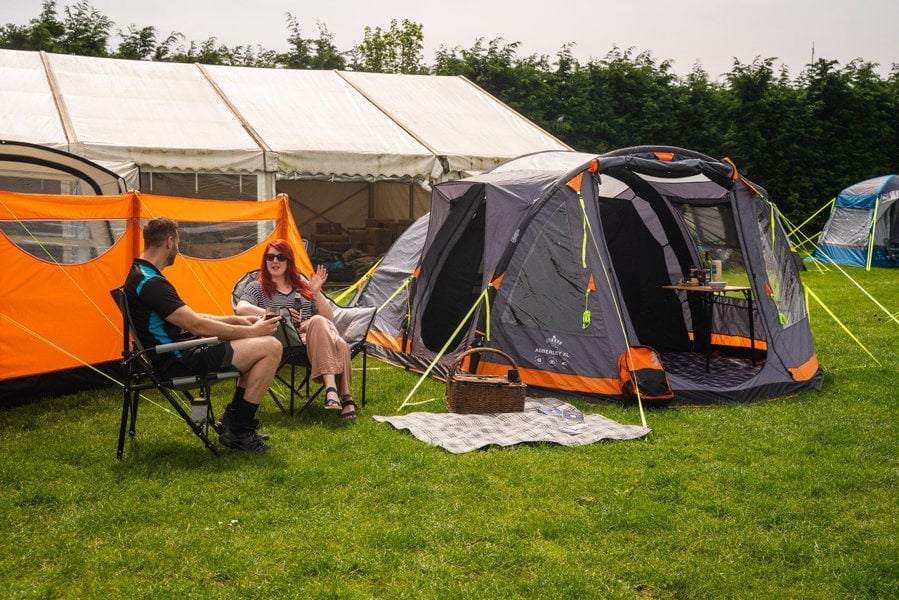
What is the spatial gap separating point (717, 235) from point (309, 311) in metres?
3.65

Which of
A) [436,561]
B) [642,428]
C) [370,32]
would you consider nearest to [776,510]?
[642,428]

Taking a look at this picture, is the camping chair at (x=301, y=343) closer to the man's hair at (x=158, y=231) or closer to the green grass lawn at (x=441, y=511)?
the green grass lawn at (x=441, y=511)

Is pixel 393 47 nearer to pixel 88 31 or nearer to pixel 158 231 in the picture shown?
pixel 88 31

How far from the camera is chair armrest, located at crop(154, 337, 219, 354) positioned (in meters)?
4.09

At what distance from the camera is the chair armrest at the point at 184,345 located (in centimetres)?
409

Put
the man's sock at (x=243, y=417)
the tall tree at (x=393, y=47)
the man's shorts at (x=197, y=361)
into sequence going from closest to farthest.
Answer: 1. the man's shorts at (x=197, y=361)
2. the man's sock at (x=243, y=417)
3. the tall tree at (x=393, y=47)

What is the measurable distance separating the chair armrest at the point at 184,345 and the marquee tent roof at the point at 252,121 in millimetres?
6564

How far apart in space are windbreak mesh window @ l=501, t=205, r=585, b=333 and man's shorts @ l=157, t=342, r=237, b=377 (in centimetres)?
217

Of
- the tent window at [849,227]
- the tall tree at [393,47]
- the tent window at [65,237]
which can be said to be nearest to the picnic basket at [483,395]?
the tent window at [65,237]

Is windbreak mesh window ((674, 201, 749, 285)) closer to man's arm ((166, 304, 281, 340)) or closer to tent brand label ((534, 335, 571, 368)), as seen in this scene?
tent brand label ((534, 335, 571, 368))

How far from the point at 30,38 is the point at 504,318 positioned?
53.3 ft

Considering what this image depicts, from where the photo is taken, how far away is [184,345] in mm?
4133

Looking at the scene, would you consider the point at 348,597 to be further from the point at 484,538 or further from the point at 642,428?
the point at 642,428

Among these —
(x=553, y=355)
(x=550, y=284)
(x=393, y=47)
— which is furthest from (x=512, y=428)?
(x=393, y=47)
